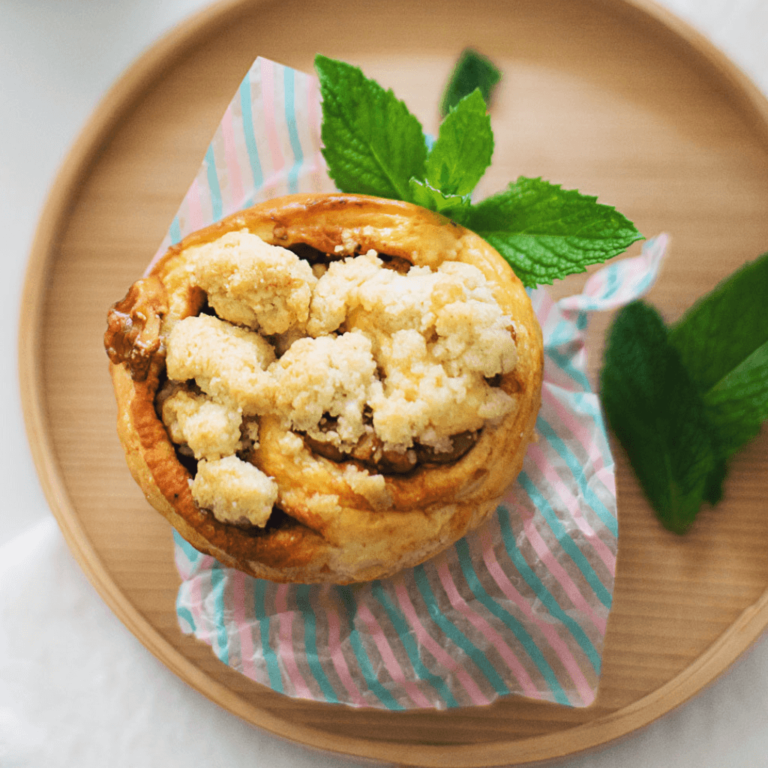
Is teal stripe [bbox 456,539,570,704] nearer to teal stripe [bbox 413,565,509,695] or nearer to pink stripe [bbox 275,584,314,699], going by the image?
teal stripe [bbox 413,565,509,695]

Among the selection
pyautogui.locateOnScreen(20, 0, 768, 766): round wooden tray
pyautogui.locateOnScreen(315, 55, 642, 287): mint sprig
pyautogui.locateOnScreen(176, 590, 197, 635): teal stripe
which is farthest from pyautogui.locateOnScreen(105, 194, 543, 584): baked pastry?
pyautogui.locateOnScreen(20, 0, 768, 766): round wooden tray

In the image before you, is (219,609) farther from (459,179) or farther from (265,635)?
(459,179)

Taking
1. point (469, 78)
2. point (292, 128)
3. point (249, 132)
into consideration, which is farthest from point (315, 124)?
point (469, 78)

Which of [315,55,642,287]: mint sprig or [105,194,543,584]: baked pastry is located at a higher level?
[315,55,642,287]: mint sprig

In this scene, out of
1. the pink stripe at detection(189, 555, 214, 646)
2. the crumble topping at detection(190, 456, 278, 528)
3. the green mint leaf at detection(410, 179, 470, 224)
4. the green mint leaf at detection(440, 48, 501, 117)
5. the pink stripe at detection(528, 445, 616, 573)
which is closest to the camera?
the crumble topping at detection(190, 456, 278, 528)

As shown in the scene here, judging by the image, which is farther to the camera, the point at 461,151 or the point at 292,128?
the point at 292,128
